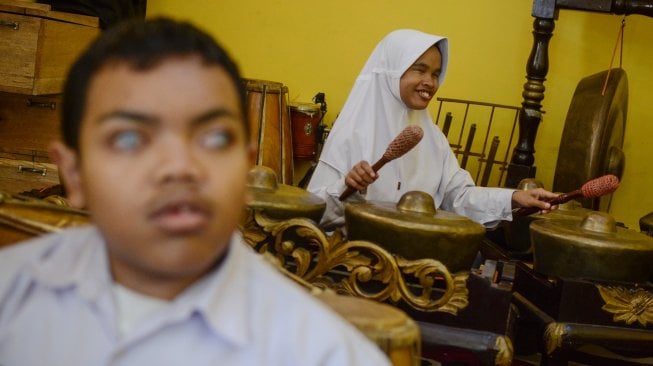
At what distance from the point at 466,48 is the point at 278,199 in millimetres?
2603

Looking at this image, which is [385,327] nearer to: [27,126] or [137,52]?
[137,52]

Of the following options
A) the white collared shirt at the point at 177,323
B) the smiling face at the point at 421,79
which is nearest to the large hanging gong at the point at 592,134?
the smiling face at the point at 421,79

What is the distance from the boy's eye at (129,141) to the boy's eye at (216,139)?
64mm

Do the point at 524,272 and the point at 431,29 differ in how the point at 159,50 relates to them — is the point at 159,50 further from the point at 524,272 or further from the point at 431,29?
the point at 431,29

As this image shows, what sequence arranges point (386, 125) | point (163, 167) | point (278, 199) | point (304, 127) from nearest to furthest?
point (163, 167), point (278, 199), point (386, 125), point (304, 127)

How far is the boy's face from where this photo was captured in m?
0.82

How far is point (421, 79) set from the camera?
299cm

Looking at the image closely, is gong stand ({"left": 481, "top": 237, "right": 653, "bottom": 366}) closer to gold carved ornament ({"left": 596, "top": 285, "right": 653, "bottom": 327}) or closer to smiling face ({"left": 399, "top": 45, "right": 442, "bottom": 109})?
gold carved ornament ({"left": 596, "top": 285, "right": 653, "bottom": 327})

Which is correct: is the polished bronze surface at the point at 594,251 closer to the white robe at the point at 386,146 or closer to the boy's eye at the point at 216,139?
the white robe at the point at 386,146

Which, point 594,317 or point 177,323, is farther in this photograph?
point 594,317

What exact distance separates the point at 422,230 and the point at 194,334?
132 centimetres

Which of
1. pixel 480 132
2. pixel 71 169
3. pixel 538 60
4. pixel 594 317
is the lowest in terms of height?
pixel 594 317

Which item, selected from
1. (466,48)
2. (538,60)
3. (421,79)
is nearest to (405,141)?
(421,79)

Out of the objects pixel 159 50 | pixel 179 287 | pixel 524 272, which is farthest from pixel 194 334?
pixel 524 272
